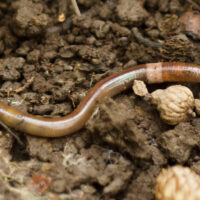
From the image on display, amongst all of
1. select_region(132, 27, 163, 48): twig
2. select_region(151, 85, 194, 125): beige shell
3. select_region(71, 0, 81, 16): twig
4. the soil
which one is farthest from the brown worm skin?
select_region(71, 0, 81, 16): twig

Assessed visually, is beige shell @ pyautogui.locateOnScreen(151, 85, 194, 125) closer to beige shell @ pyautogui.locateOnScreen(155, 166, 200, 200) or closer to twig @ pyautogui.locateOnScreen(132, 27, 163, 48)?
beige shell @ pyautogui.locateOnScreen(155, 166, 200, 200)

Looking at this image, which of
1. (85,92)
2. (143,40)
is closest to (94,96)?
(85,92)

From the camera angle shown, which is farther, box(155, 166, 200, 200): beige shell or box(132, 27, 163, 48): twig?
box(132, 27, 163, 48): twig

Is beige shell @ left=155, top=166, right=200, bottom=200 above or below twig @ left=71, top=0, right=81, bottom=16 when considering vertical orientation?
below

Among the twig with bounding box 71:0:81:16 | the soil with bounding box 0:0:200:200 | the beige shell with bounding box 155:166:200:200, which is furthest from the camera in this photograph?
the twig with bounding box 71:0:81:16

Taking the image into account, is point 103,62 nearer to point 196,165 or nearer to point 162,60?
point 162,60

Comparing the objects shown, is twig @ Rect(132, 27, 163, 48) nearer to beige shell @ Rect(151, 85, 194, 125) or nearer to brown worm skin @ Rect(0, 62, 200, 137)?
brown worm skin @ Rect(0, 62, 200, 137)

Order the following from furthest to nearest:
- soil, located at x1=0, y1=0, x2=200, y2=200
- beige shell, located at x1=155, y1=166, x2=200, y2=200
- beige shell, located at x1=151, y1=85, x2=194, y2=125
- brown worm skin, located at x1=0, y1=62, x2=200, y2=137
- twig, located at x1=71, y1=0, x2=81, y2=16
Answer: twig, located at x1=71, y1=0, x2=81, y2=16 < brown worm skin, located at x1=0, y1=62, x2=200, y2=137 < beige shell, located at x1=151, y1=85, x2=194, y2=125 < soil, located at x1=0, y1=0, x2=200, y2=200 < beige shell, located at x1=155, y1=166, x2=200, y2=200

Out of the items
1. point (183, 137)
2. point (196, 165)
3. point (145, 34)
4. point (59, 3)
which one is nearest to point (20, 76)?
point (59, 3)

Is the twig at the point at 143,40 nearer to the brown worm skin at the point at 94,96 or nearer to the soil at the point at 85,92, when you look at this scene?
the soil at the point at 85,92
